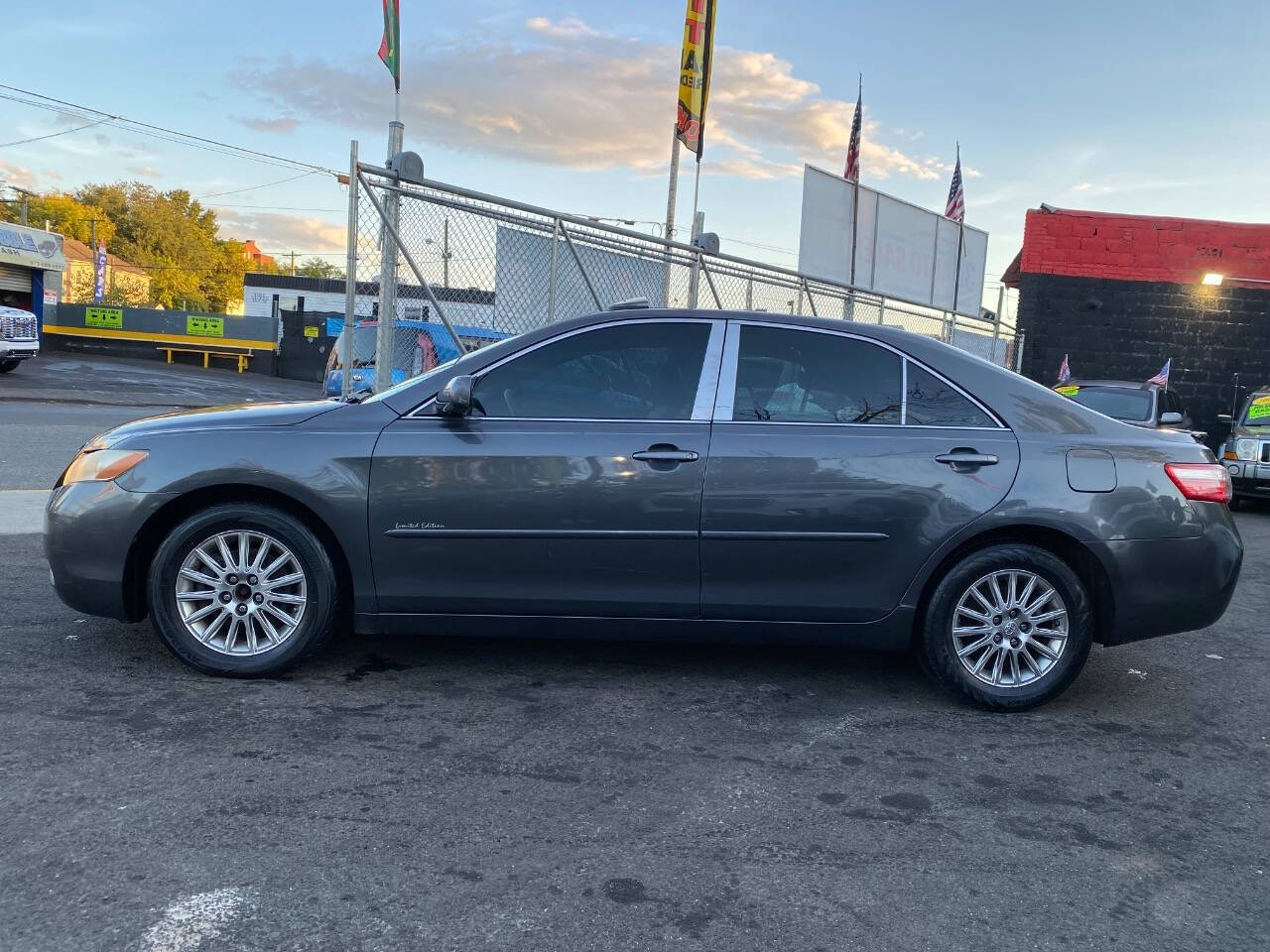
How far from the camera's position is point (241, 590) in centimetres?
438

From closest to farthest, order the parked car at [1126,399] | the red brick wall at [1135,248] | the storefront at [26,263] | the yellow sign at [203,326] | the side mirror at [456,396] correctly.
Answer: the side mirror at [456,396], the parked car at [1126,399], the red brick wall at [1135,248], the storefront at [26,263], the yellow sign at [203,326]

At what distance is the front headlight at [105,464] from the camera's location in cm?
436

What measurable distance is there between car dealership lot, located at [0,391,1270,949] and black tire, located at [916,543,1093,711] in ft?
0.36

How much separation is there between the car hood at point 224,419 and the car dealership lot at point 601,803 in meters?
0.98

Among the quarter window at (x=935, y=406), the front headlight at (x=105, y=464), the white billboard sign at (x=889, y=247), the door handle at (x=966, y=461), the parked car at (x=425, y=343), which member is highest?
the white billboard sign at (x=889, y=247)

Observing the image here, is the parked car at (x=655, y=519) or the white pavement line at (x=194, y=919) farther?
the parked car at (x=655, y=519)

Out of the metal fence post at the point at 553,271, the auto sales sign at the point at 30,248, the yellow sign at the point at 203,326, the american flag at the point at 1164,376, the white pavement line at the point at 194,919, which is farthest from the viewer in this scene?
the yellow sign at the point at 203,326

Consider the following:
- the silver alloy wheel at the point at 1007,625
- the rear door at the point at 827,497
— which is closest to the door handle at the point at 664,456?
the rear door at the point at 827,497

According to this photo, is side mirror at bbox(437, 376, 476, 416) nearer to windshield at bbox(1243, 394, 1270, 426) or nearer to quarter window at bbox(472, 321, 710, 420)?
quarter window at bbox(472, 321, 710, 420)

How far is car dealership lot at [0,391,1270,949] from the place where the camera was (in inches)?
107

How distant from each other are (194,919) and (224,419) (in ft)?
7.77

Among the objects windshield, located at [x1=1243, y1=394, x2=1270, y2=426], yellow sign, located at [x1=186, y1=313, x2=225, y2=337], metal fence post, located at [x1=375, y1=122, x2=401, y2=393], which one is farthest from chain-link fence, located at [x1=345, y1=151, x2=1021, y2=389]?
yellow sign, located at [x1=186, y1=313, x2=225, y2=337]

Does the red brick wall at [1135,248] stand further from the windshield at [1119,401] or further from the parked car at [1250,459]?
the parked car at [1250,459]

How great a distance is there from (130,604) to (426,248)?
3.79 m
